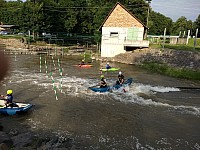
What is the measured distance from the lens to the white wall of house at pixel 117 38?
127 feet

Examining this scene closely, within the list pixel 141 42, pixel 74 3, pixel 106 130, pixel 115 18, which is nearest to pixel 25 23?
pixel 74 3

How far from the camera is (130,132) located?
11844 mm

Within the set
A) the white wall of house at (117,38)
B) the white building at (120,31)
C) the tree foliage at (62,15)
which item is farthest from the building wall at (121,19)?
the tree foliage at (62,15)

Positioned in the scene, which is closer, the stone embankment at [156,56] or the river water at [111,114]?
the river water at [111,114]

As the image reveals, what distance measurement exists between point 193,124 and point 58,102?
8.95 metres

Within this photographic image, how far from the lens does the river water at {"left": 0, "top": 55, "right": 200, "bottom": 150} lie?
11000 mm

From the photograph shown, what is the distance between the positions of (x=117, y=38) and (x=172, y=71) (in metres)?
13.9

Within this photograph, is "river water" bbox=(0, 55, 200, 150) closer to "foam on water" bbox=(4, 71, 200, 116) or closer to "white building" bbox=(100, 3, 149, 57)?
"foam on water" bbox=(4, 71, 200, 116)

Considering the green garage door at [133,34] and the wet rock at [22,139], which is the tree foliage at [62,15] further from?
the wet rock at [22,139]

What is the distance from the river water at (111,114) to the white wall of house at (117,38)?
17.0m

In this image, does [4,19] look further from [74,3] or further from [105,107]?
[105,107]

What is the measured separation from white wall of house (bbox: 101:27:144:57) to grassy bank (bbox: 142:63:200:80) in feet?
24.8

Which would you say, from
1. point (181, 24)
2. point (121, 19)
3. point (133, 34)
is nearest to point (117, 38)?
point (133, 34)

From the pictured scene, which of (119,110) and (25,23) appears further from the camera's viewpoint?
(25,23)
